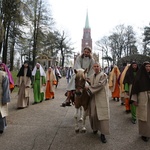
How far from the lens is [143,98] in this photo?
5.38 m

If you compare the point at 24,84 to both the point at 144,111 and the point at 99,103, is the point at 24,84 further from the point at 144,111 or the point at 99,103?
the point at 144,111

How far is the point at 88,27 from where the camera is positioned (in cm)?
11212

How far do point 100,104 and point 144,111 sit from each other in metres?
1.06

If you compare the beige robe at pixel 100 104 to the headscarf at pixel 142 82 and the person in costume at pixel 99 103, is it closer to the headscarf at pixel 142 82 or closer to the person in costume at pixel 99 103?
the person in costume at pixel 99 103

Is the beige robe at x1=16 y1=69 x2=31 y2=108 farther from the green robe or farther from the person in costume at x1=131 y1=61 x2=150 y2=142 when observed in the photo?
the person in costume at x1=131 y1=61 x2=150 y2=142

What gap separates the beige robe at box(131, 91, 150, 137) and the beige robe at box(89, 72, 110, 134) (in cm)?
77

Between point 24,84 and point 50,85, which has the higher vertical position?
point 24,84

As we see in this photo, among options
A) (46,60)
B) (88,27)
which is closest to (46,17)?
(46,60)

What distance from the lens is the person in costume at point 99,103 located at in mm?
5344

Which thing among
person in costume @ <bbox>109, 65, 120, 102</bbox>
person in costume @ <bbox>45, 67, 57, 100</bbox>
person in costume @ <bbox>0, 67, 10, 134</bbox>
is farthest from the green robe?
person in costume @ <bbox>0, 67, 10, 134</bbox>

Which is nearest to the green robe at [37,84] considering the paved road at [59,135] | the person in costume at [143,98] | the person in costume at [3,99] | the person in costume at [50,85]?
the person in costume at [50,85]

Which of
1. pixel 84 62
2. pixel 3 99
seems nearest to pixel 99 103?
pixel 84 62

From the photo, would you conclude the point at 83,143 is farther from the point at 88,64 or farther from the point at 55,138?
the point at 88,64

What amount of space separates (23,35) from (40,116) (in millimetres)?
18902
